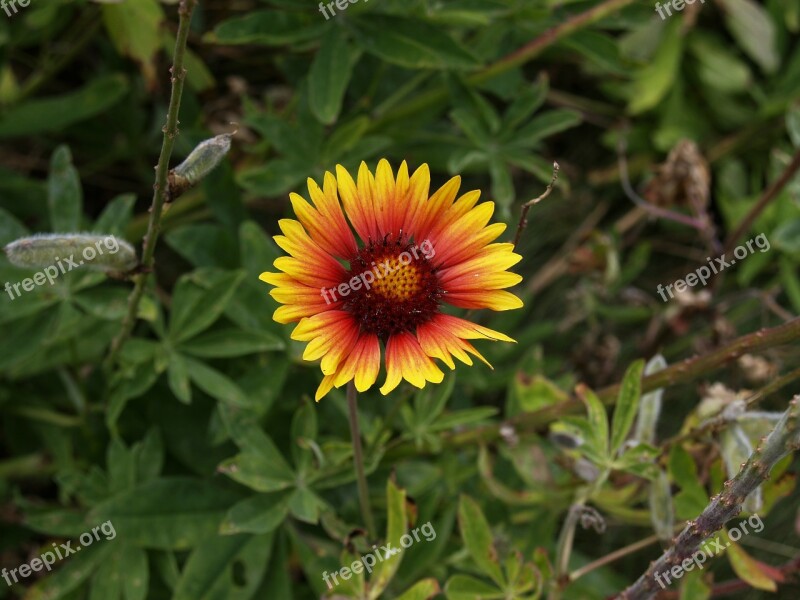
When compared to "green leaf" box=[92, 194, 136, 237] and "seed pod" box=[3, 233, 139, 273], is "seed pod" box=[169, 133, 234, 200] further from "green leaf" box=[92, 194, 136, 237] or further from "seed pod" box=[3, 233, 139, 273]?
"green leaf" box=[92, 194, 136, 237]

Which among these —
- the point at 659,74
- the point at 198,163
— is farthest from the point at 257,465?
the point at 659,74

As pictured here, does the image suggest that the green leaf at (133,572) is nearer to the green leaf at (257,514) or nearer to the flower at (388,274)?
the green leaf at (257,514)

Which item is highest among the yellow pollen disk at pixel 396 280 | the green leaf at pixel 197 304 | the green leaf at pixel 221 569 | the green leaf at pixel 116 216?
the green leaf at pixel 116 216

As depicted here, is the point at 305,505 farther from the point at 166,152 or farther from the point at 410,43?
the point at 410,43

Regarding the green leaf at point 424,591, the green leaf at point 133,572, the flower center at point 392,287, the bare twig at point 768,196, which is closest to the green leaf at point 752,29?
the bare twig at point 768,196

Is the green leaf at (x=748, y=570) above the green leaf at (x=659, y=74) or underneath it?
underneath

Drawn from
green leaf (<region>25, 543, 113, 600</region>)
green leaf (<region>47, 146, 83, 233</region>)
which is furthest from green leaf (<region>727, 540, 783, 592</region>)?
green leaf (<region>47, 146, 83, 233</region>)

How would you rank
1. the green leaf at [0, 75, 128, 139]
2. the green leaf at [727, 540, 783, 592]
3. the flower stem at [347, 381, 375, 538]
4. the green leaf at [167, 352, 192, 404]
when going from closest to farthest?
the flower stem at [347, 381, 375, 538]
the green leaf at [727, 540, 783, 592]
the green leaf at [167, 352, 192, 404]
the green leaf at [0, 75, 128, 139]
